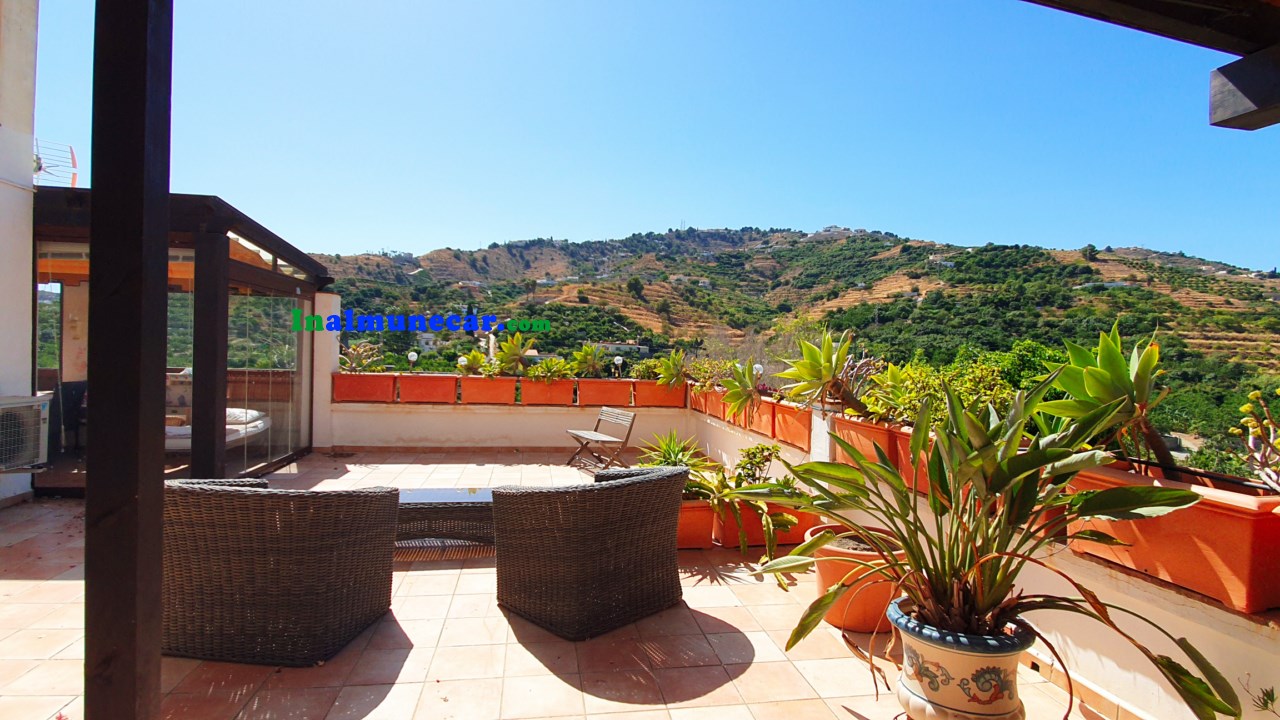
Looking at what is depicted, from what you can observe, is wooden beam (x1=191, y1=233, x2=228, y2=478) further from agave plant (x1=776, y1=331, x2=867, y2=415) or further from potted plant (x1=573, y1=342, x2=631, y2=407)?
agave plant (x1=776, y1=331, x2=867, y2=415)

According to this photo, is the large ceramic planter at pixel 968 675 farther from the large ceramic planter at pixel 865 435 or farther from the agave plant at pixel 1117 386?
the large ceramic planter at pixel 865 435

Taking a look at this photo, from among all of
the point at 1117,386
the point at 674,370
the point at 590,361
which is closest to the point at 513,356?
the point at 590,361

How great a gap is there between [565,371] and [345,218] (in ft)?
57.3

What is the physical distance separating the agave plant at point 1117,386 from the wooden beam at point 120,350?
8.13ft

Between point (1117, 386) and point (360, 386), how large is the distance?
7786mm

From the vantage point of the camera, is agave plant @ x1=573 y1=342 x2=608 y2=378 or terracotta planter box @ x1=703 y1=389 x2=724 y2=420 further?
agave plant @ x1=573 y1=342 x2=608 y2=378

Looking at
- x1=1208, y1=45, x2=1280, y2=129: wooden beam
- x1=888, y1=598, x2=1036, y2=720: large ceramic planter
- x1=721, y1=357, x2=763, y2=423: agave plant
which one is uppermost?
x1=1208, y1=45, x2=1280, y2=129: wooden beam

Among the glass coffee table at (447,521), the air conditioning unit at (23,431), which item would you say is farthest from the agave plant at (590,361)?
the air conditioning unit at (23,431)

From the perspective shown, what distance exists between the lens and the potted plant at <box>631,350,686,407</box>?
8.13m

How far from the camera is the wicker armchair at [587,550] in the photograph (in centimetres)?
279

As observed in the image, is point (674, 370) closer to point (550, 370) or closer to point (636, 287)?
point (550, 370)

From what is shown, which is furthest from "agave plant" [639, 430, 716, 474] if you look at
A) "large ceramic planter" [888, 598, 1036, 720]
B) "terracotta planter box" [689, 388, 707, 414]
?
"terracotta planter box" [689, 388, 707, 414]

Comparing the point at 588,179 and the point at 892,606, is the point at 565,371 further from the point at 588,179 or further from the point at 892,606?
the point at 588,179

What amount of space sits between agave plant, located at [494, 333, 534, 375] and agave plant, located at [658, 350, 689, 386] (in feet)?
5.86
